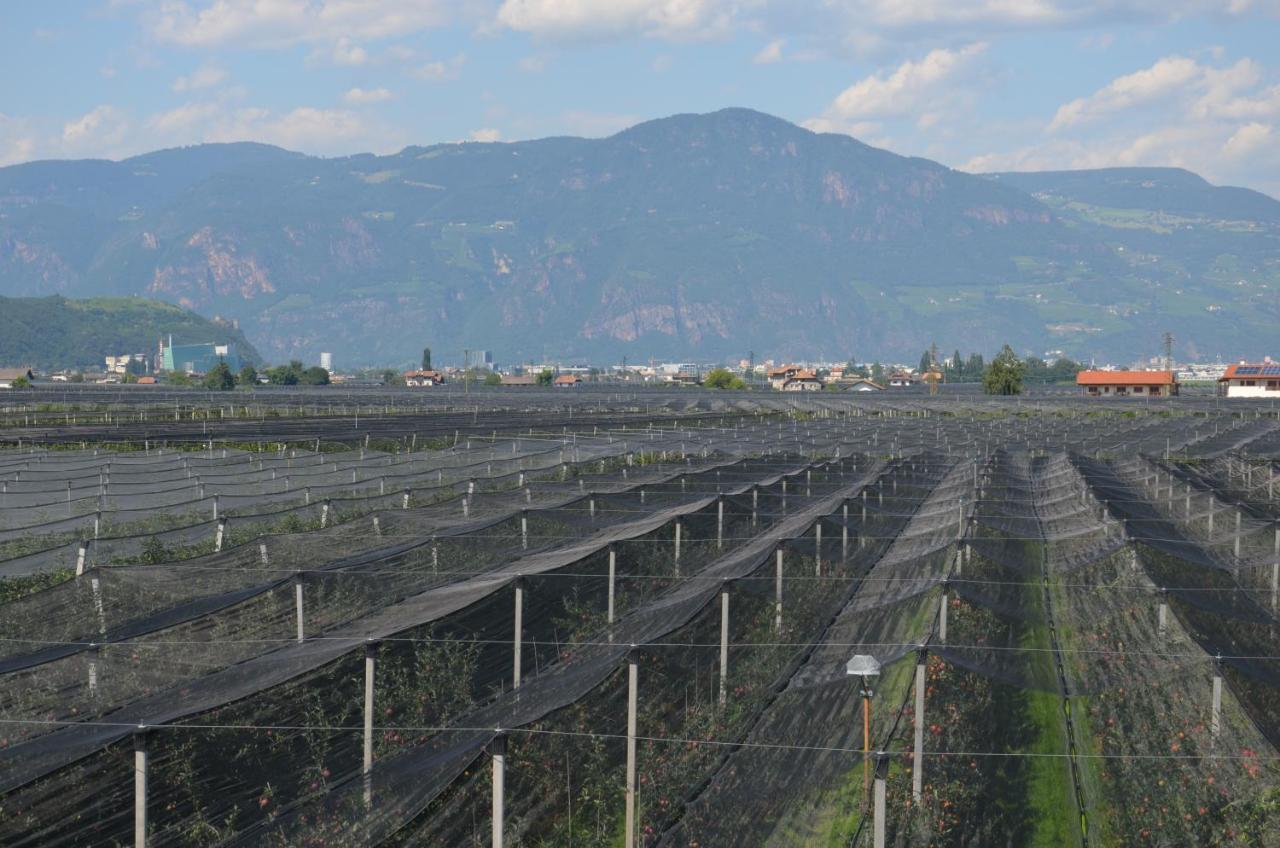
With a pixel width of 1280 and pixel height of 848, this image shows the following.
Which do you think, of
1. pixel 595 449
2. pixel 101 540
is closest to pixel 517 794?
pixel 101 540

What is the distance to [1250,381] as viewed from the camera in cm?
11850

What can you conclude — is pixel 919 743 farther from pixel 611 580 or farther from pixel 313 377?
pixel 313 377

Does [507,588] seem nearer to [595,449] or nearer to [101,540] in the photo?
[101,540]

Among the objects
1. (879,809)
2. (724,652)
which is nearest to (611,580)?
(724,652)

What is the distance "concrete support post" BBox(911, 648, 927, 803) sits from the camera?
10430mm

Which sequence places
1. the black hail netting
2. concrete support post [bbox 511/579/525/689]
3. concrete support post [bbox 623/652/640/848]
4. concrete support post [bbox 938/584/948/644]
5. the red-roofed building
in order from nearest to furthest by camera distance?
the black hail netting < concrete support post [bbox 623/652/640/848] < concrete support post [bbox 511/579/525/689] < concrete support post [bbox 938/584/948/644] < the red-roofed building

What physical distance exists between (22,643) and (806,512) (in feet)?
49.3

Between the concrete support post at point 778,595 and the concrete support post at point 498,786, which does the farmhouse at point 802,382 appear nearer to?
the concrete support post at point 778,595

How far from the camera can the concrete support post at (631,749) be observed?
9469 mm

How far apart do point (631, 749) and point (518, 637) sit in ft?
9.92

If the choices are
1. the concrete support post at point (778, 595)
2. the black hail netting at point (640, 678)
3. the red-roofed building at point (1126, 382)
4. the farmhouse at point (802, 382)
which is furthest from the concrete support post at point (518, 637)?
the farmhouse at point (802, 382)

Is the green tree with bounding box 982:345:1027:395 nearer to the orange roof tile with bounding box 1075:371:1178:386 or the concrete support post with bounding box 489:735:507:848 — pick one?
the orange roof tile with bounding box 1075:371:1178:386

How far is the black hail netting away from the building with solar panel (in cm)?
10098

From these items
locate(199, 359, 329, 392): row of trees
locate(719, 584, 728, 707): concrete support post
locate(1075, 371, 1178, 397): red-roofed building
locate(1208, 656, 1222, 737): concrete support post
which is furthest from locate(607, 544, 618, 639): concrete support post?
locate(199, 359, 329, 392): row of trees
